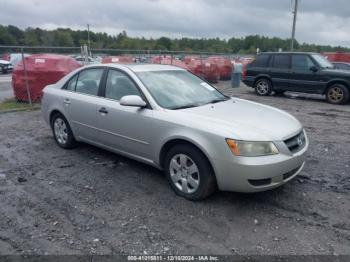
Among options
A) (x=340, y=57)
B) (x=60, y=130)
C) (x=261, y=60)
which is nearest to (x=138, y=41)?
(x=340, y=57)

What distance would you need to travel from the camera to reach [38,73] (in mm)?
10148

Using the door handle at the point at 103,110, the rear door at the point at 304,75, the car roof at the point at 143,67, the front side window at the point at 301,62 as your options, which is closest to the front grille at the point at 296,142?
the car roof at the point at 143,67

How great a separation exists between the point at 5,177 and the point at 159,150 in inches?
92.3

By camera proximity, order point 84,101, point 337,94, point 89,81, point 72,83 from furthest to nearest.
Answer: point 337,94 → point 72,83 → point 89,81 → point 84,101

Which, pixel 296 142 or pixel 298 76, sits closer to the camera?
pixel 296 142

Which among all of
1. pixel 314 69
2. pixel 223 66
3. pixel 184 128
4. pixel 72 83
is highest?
pixel 314 69

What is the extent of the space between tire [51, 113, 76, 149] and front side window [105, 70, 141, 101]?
1.28 m

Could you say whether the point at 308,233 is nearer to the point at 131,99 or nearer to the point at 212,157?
the point at 212,157

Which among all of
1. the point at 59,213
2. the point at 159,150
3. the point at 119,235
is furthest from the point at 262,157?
the point at 59,213

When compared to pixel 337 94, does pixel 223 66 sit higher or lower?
higher

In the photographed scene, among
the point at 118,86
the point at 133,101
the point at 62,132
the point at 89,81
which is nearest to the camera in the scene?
the point at 133,101

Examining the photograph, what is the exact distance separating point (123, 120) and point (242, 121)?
1.62 m

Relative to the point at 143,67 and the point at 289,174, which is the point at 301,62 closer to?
the point at 143,67

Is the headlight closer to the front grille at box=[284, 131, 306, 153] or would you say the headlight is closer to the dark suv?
the front grille at box=[284, 131, 306, 153]
